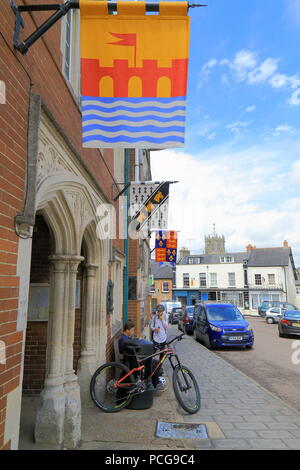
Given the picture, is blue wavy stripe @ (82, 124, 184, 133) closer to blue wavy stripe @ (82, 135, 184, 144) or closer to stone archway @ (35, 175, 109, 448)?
blue wavy stripe @ (82, 135, 184, 144)

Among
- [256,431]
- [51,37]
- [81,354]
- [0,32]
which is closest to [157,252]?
[81,354]

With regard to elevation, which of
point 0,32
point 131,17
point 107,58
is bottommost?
point 0,32

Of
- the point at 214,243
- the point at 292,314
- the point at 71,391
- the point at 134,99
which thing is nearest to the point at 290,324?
the point at 292,314

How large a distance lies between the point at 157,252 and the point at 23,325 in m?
12.3

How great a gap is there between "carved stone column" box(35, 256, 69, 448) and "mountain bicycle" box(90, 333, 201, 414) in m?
1.08

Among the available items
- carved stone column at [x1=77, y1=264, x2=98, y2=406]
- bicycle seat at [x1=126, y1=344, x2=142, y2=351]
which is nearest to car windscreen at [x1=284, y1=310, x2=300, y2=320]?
bicycle seat at [x1=126, y1=344, x2=142, y2=351]

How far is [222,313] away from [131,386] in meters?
8.48

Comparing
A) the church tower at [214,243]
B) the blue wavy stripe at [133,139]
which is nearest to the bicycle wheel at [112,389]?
the blue wavy stripe at [133,139]

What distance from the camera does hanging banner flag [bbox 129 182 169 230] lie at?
791cm

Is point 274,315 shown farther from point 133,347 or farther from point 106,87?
point 106,87

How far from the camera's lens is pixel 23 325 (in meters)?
2.60

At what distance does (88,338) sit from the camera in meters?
5.18

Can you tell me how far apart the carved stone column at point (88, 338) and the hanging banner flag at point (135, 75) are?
2.94 meters

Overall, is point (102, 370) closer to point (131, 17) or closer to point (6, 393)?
point (6, 393)
